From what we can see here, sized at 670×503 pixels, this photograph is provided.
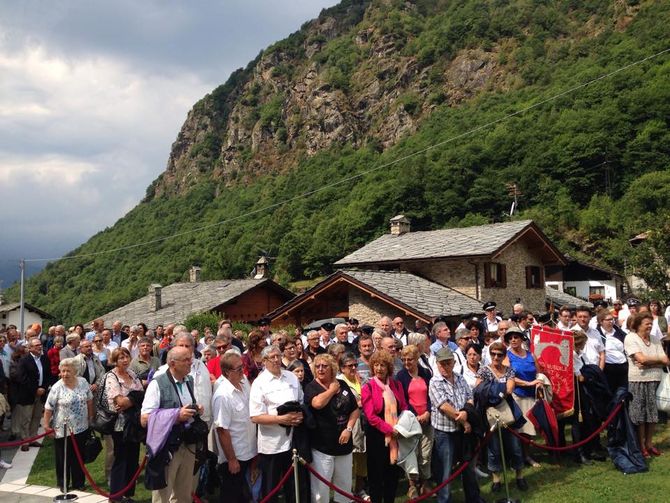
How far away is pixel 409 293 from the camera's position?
19484 millimetres

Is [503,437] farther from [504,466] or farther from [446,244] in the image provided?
[446,244]

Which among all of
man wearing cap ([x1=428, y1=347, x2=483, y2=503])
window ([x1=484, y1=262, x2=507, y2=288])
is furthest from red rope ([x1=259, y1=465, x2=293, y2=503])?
window ([x1=484, y1=262, x2=507, y2=288])

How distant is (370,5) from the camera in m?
166

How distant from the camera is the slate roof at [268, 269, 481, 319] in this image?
18.2m

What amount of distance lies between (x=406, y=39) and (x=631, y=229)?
11148 cm

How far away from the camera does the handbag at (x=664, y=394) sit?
22.8 feet

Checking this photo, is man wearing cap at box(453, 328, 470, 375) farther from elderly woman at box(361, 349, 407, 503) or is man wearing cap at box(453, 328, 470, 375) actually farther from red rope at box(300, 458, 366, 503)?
red rope at box(300, 458, 366, 503)

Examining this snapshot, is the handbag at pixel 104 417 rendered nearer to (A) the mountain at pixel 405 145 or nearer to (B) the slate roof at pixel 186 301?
(B) the slate roof at pixel 186 301

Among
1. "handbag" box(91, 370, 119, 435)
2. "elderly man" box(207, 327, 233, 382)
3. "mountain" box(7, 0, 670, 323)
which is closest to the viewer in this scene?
"handbag" box(91, 370, 119, 435)

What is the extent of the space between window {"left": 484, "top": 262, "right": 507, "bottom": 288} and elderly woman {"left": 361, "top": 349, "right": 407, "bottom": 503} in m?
16.8

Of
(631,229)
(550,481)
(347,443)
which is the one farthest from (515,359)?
(631,229)

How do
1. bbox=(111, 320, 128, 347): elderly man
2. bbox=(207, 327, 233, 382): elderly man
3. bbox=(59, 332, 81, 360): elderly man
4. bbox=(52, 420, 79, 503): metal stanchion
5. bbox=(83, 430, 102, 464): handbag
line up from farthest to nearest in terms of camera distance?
bbox=(111, 320, 128, 347): elderly man → bbox=(59, 332, 81, 360): elderly man → bbox=(207, 327, 233, 382): elderly man → bbox=(83, 430, 102, 464): handbag → bbox=(52, 420, 79, 503): metal stanchion

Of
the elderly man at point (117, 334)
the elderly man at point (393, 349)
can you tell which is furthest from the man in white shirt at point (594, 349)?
the elderly man at point (117, 334)

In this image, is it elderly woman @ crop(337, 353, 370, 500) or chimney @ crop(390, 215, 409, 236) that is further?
chimney @ crop(390, 215, 409, 236)
